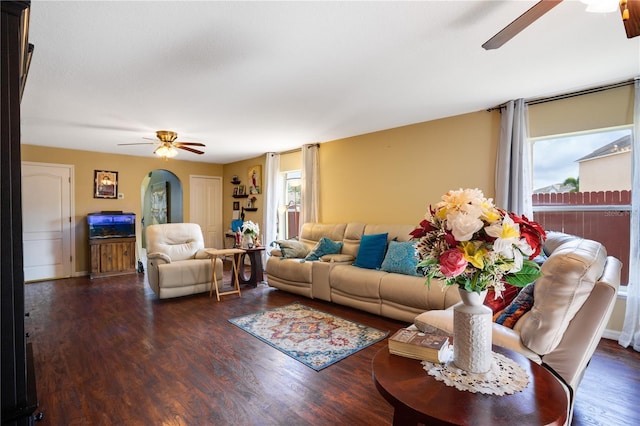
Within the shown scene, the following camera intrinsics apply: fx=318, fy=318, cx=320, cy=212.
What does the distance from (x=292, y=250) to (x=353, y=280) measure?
1.38 m

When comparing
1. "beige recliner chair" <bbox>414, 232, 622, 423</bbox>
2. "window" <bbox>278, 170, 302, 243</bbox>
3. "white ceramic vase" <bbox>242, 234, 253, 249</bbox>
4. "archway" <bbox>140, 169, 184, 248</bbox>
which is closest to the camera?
"beige recliner chair" <bbox>414, 232, 622, 423</bbox>

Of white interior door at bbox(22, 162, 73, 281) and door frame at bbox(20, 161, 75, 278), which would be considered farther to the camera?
door frame at bbox(20, 161, 75, 278)

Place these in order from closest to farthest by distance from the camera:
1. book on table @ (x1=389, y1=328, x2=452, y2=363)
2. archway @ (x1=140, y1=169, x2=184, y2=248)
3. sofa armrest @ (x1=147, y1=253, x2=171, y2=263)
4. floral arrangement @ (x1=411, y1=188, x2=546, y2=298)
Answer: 1. floral arrangement @ (x1=411, y1=188, x2=546, y2=298)
2. book on table @ (x1=389, y1=328, x2=452, y2=363)
3. sofa armrest @ (x1=147, y1=253, x2=171, y2=263)
4. archway @ (x1=140, y1=169, x2=184, y2=248)

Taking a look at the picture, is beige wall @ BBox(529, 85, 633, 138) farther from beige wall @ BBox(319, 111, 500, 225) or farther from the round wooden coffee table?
the round wooden coffee table

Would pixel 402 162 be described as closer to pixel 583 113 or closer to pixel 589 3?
pixel 583 113

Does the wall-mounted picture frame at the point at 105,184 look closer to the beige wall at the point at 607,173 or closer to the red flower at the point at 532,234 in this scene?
the red flower at the point at 532,234

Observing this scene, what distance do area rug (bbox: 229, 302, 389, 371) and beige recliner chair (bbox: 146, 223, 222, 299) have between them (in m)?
1.30

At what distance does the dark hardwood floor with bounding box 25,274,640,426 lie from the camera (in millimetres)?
1971

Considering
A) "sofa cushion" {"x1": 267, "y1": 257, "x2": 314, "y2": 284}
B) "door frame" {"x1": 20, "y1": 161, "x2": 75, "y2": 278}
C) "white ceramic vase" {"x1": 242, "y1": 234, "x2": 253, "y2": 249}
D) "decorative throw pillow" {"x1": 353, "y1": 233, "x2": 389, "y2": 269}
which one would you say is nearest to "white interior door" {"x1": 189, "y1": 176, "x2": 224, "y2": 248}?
"door frame" {"x1": 20, "y1": 161, "x2": 75, "y2": 278}

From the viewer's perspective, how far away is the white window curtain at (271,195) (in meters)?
6.46

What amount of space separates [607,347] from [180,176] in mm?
7656

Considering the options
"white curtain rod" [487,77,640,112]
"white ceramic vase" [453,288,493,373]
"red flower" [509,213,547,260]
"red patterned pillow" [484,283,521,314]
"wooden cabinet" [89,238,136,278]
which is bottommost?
"wooden cabinet" [89,238,136,278]

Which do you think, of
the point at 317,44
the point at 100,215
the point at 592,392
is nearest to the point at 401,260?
the point at 592,392

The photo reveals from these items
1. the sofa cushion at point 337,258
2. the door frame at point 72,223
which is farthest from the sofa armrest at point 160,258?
the door frame at point 72,223
